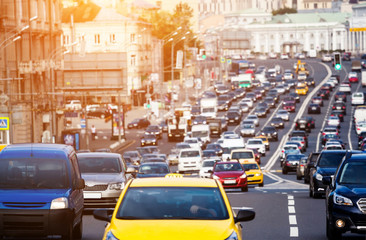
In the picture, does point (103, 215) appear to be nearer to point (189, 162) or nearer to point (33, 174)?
point (33, 174)

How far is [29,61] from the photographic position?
241 ft

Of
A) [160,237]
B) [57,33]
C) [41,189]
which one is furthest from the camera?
[57,33]

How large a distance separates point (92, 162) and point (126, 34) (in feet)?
363

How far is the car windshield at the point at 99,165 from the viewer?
948 inches

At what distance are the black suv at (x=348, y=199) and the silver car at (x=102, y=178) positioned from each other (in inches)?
256

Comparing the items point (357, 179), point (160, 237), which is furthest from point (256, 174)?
point (160, 237)

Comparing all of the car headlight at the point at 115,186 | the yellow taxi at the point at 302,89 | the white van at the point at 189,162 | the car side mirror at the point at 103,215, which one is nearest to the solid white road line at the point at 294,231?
the car headlight at the point at 115,186

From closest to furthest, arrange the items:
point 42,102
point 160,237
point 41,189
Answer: point 160,237 < point 41,189 < point 42,102

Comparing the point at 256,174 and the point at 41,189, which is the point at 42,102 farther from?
the point at 41,189

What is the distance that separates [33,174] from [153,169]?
19076 millimetres

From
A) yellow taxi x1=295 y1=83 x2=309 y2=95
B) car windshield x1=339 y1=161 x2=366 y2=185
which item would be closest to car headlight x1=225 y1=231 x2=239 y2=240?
car windshield x1=339 y1=161 x2=366 y2=185

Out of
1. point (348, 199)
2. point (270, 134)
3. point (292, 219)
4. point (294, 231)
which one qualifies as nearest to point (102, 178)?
point (292, 219)

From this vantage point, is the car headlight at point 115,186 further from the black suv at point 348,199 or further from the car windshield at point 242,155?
the car windshield at point 242,155

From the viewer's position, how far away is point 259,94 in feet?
423
